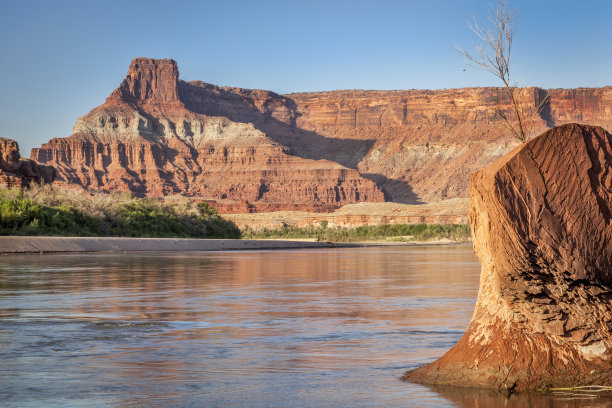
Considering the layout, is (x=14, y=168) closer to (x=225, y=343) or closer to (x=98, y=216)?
(x=98, y=216)

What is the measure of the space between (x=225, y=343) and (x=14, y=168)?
161 ft

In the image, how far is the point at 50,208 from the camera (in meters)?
45.0

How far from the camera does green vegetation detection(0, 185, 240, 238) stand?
42375 millimetres

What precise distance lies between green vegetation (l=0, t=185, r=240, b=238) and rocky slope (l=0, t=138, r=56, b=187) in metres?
1.91

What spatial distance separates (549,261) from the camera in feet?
19.2

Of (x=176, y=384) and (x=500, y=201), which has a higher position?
(x=500, y=201)

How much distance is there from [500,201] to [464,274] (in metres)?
16.8

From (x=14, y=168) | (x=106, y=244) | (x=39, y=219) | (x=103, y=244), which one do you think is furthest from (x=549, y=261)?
(x=14, y=168)

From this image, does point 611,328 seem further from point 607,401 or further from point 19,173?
point 19,173

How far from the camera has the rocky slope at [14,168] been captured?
5222 cm

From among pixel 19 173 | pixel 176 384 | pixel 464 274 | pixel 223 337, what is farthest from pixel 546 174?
pixel 19 173

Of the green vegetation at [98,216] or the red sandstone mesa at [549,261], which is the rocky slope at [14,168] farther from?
the red sandstone mesa at [549,261]

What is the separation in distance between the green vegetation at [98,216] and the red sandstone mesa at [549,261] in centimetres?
3735

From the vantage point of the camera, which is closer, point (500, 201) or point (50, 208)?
point (500, 201)
